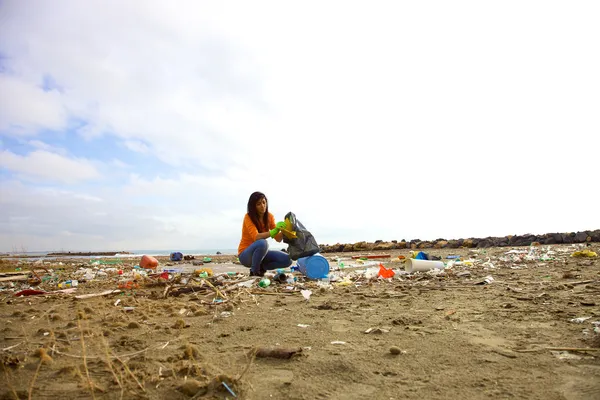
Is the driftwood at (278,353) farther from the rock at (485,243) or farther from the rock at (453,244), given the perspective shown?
the rock at (453,244)

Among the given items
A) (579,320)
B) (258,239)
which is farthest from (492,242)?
(579,320)

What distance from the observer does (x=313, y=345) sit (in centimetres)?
249

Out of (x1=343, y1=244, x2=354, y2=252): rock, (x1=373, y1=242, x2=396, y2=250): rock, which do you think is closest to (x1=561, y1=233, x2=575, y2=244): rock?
(x1=373, y1=242, x2=396, y2=250): rock

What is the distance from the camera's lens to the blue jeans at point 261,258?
654 cm

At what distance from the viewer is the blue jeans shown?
6.54 m

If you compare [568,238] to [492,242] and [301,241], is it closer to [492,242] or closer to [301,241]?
[492,242]

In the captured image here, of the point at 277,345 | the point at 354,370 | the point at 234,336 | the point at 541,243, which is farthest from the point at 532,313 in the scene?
the point at 541,243

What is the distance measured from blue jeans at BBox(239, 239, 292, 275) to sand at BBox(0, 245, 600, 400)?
2.11 meters

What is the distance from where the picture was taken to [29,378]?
1.95 metres

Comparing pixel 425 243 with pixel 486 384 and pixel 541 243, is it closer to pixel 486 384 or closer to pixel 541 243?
pixel 541 243

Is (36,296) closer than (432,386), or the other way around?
(432,386)

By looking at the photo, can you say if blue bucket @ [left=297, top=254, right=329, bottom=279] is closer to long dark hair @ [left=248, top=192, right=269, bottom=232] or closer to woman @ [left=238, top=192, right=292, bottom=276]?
woman @ [left=238, top=192, right=292, bottom=276]

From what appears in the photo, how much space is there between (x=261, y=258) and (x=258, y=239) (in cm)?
37

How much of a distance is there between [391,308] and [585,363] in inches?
67.4
